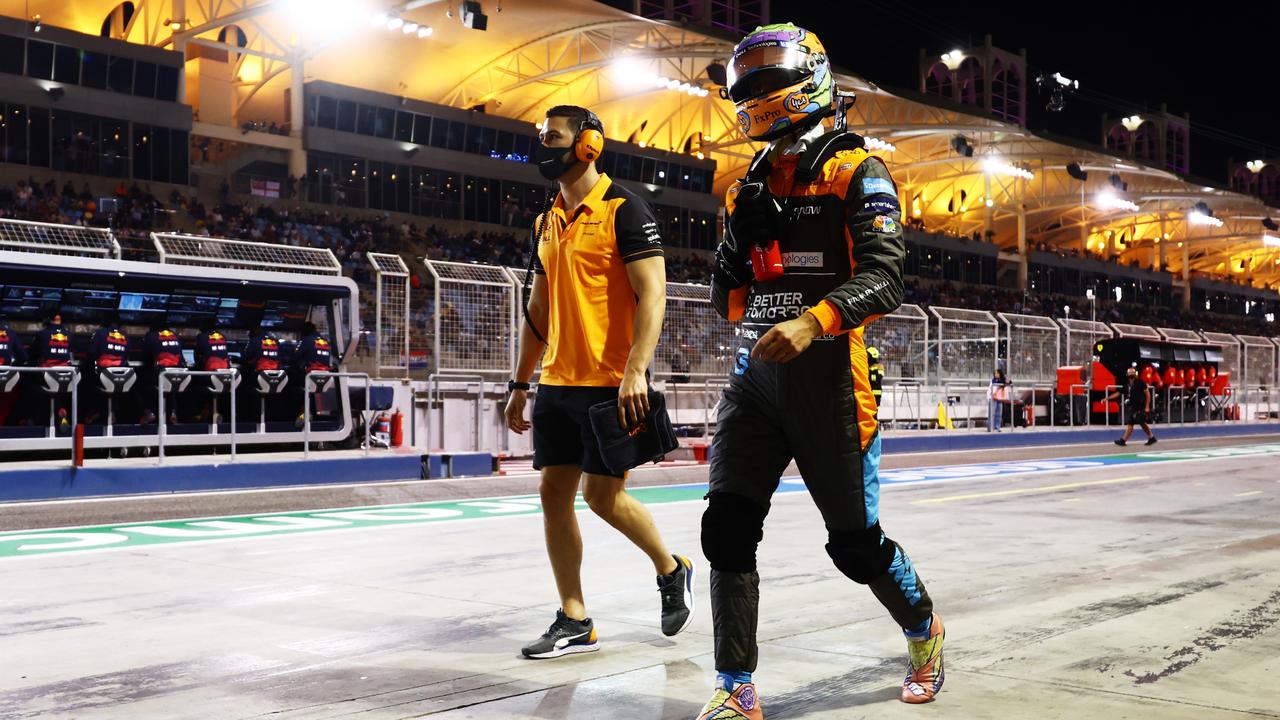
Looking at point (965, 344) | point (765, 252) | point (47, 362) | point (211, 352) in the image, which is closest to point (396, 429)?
point (211, 352)

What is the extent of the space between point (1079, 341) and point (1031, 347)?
2.01m

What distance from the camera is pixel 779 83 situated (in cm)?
389

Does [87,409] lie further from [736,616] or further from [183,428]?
[736,616]

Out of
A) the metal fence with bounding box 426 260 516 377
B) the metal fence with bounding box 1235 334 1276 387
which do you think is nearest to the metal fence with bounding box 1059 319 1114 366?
the metal fence with bounding box 1235 334 1276 387

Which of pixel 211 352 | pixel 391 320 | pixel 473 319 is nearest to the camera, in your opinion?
pixel 211 352

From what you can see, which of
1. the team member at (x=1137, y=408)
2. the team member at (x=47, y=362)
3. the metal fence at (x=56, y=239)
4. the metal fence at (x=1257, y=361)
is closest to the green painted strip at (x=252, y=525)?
the team member at (x=47, y=362)

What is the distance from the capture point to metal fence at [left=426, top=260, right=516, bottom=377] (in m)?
15.8

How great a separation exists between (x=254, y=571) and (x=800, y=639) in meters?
3.80

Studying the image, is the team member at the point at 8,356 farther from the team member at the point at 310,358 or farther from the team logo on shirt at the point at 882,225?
the team logo on shirt at the point at 882,225

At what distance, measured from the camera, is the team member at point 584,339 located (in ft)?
16.0

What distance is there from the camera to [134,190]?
37.7 meters

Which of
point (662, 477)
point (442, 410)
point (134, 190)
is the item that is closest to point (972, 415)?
point (662, 477)

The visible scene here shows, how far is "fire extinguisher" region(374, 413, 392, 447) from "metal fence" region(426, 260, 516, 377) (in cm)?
89

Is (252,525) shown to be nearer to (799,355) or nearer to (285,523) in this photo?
(285,523)
